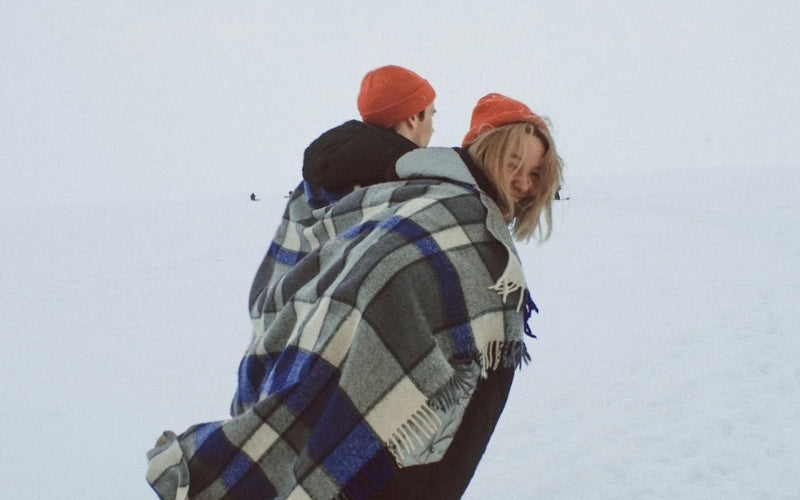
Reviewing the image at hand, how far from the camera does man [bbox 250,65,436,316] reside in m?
1.91

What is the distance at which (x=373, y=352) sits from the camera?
1548mm

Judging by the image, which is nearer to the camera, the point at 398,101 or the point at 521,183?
the point at 521,183

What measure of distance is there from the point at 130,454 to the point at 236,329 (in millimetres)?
2513

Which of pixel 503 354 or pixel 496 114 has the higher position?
pixel 496 114

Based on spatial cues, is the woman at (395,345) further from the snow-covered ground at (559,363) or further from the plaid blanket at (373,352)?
the snow-covered ground at (559,363)

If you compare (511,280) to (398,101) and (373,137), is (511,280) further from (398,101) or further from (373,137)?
(398,101)

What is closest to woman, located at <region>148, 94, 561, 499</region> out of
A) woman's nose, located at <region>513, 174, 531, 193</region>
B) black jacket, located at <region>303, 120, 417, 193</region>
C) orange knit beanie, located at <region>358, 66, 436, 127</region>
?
woman's nose, located at <region>513, 174, 531, 193</region>

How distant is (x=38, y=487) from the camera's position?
355 cm

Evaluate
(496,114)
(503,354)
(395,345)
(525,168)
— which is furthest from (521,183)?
(395,345)

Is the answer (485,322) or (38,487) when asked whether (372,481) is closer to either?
(485,322)

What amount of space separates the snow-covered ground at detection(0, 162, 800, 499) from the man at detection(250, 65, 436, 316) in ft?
5.95

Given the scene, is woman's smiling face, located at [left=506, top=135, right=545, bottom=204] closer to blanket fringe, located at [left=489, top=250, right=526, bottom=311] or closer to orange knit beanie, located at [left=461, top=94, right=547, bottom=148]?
orange knit beanie, located at [left=461, top=94, right=547, bottom=148]

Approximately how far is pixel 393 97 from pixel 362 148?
0.22 meters

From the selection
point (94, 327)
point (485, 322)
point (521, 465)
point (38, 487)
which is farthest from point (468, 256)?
point (94, 327)
